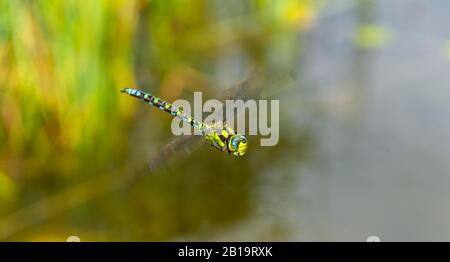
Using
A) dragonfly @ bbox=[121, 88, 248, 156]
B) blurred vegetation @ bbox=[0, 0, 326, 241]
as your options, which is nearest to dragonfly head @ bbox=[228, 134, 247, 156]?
dragonfly @ bbox=[121, 88, 248, 156]

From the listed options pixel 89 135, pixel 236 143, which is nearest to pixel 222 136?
pixel 236 143

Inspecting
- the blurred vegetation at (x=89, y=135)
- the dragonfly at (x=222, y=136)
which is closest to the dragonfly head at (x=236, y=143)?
the dragonfly at (x=222, y=136)

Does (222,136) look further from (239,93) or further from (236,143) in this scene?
(239,93)

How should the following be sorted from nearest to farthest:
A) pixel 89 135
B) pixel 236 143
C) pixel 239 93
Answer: pixel 236 143, pixel 239 93, pixel 89 135

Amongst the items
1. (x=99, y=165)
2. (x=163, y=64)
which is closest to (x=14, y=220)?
(x=99, y=165)

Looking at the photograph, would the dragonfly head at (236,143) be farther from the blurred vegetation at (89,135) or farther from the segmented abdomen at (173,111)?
the blurred vegetation at (89,135)

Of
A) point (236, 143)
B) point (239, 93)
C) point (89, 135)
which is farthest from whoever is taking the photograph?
point (89, 135)

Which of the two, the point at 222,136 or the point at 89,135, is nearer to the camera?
the point at 222,136

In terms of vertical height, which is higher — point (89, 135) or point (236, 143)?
point (89, 135)
